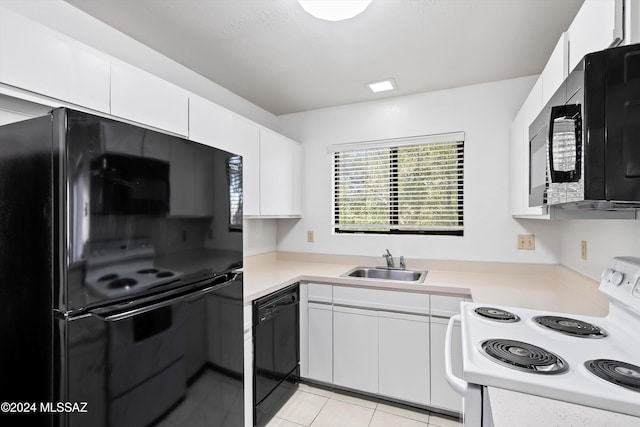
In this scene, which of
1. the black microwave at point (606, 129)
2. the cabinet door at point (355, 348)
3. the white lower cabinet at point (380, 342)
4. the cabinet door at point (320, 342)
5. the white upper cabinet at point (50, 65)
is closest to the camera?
the black microwave at point (606, 129)

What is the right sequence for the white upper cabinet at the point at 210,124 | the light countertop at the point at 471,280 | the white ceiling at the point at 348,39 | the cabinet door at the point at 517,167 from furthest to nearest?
the cabinet door at the point at 517,167, the white upper cabinet at the point at 210,124, the light countertop at the point at 471,280, the white ceiling at the point at 348,39

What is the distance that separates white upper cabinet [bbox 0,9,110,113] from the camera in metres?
1.08

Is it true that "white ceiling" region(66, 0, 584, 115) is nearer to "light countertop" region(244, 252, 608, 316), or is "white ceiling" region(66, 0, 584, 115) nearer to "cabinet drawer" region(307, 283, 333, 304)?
"light countertop" region(244, 252, 608, 316)

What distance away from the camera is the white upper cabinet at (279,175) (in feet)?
8.38

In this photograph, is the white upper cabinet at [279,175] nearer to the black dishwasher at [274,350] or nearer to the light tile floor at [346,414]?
the black dishwasher at [274,350]

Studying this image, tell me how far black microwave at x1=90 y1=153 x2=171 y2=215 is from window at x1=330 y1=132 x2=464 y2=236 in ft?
6.68

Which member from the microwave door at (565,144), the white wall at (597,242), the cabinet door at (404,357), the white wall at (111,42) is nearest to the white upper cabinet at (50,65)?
the white wall at (111,42)

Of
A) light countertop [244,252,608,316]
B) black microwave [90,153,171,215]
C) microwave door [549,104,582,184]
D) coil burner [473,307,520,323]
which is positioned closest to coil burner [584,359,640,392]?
coil burner [473,307,520,323]

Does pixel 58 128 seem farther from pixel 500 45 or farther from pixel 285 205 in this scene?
Result: pixel 500 45

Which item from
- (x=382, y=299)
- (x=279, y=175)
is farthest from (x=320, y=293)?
(x=279, y=175)

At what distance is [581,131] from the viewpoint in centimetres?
80

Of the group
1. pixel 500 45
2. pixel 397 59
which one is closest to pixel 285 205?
pixel 397 59

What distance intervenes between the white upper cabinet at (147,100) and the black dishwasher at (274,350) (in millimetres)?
1121

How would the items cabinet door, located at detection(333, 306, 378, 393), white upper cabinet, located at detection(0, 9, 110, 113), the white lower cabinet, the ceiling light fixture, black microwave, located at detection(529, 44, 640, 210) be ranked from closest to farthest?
black microwave, located at detection(529, 44, 640, 210) → white upper cabinet, located at detection(0, 9, 110, 113) → the ceiling light fixture → the white lower cabinet → cabinet door, located at detection(333, 306, 378, 393)
